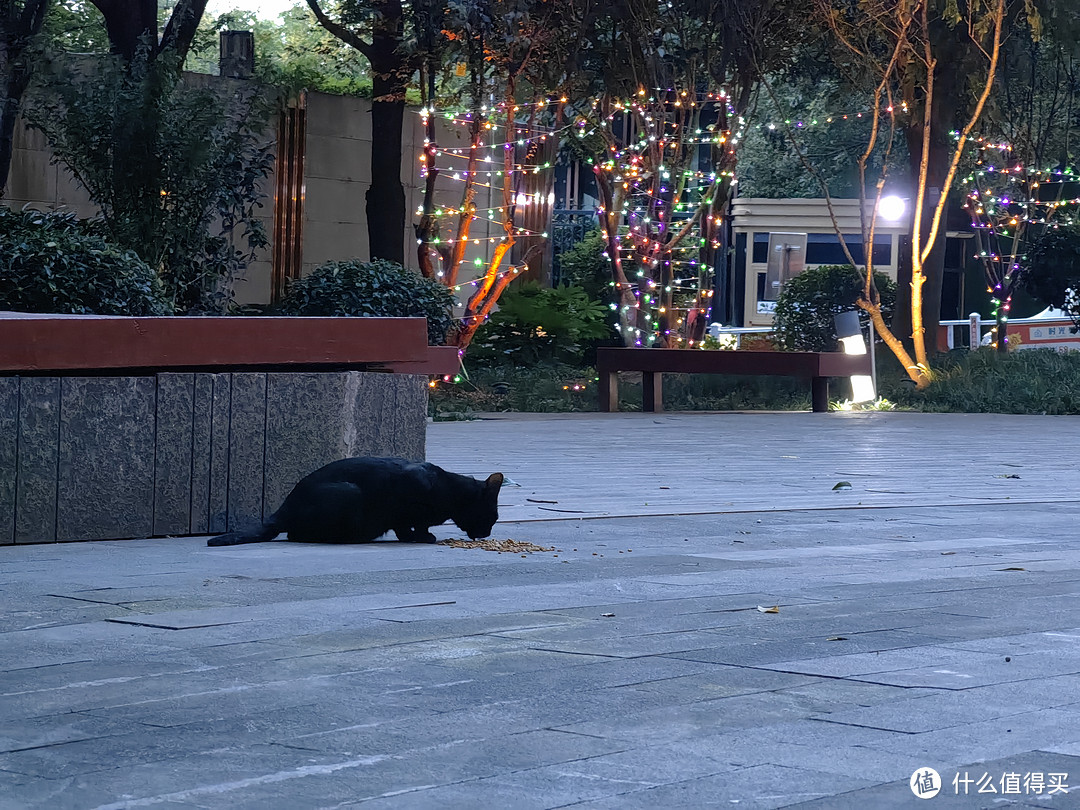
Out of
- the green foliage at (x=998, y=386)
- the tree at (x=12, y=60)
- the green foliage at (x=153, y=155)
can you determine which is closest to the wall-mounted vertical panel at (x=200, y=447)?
the green foliage at (x=153, y=155)

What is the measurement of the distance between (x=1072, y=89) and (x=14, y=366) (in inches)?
982

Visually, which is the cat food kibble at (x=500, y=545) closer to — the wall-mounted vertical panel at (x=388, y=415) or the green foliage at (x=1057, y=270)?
the wall-mounted vertical panel at (x=388, y=415)

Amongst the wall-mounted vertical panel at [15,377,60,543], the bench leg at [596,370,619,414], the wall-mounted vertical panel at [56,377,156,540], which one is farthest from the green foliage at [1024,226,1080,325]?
the wall-mounted vertical panel at [15,377,60,543]

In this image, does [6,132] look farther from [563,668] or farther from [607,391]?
[563,668]

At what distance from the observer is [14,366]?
701cm

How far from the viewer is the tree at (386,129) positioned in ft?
68.2

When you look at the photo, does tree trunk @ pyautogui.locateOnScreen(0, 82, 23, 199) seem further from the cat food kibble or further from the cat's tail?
the cat food kibble

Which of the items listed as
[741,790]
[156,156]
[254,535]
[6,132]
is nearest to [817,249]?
[6,132]

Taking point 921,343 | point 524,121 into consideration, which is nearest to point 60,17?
point 524,121

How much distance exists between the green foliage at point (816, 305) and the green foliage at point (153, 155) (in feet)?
34.2

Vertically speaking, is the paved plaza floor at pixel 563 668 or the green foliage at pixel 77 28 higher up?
the green foliage at pixel 77 28

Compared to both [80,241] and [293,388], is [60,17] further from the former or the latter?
[293,388]

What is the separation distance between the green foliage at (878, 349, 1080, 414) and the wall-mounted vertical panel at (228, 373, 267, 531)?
45.9 ft

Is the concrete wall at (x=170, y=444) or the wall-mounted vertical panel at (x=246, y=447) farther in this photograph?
the wall-mounted vertical panel at (x=246, y=447)
